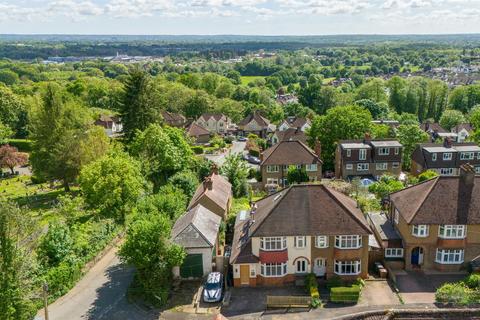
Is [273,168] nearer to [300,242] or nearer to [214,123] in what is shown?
[300,242]

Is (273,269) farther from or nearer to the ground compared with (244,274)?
farther from the ground

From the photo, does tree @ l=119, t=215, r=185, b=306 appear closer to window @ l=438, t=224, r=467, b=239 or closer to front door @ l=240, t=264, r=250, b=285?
front door @ l=240, t=264, r=250, b=285

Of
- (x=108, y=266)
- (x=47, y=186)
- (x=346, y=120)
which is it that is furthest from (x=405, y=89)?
(x=108, y=266)

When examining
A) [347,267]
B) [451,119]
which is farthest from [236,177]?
[451,119]

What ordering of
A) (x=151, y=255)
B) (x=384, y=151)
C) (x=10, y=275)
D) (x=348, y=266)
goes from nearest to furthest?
(x=10, y=275) → (x=151, y=255) → (x=348, y=266) → (x=384, y=151)

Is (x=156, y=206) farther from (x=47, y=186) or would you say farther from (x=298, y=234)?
(x=47, y=186)

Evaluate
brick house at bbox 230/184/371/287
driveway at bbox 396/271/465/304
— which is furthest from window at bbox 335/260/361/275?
driveway at bbox 396/271/465/304
